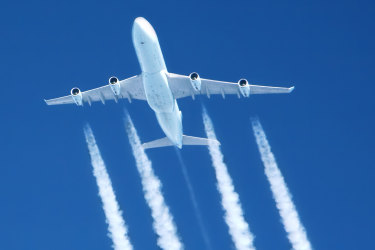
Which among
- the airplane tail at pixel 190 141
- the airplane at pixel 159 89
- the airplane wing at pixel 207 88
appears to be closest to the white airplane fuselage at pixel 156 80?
the airplane at pixel 159 89

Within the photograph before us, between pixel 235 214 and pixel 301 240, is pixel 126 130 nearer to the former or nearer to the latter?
pixel 235 214

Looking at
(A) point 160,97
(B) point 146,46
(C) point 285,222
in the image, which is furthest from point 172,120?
(C) point 285,222

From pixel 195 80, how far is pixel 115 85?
8.23m

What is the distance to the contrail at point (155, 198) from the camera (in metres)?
85.1

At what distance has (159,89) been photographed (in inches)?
3270

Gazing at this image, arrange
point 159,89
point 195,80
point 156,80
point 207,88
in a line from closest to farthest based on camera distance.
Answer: point 156,80, point 159,89, point 195,80, point 207,88

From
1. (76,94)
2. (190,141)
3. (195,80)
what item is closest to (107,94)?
(76,94)

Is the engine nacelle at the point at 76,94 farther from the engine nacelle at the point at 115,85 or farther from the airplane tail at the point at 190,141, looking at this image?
the airplane tail at the point at 190,141

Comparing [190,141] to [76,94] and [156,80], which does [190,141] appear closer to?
[156,80]

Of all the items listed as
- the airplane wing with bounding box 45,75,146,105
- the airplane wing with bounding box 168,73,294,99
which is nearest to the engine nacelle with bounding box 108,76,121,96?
the airplane wing with bounding box 45,75,146,105

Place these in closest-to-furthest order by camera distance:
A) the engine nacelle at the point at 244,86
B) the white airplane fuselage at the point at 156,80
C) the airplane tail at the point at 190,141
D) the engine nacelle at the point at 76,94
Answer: the white airplane fuselage at the point at 156,80, the engine nacelle at the point at 244,86, the engine nacelle at the point at 76,94, the airplane tail at the point at 190,141

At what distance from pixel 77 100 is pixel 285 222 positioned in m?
24.1

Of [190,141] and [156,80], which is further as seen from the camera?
[190,141]

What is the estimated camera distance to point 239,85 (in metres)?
84.0
